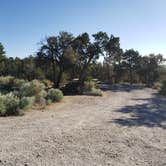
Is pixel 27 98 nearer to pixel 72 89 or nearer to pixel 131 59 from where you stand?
pixel 72 89

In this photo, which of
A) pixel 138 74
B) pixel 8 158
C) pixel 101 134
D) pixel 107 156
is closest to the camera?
pixel 8 158

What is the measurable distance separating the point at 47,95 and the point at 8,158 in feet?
37.8

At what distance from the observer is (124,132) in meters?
8.71

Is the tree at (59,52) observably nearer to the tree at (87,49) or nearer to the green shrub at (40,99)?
the tree at (87,49)

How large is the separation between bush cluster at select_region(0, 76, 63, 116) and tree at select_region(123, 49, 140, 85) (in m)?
42.2

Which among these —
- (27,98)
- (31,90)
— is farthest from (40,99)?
(27,98)

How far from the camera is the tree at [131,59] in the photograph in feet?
190

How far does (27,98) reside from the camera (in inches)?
506

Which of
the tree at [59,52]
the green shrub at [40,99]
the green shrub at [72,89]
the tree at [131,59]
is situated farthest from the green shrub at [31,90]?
the tree at [131,59]

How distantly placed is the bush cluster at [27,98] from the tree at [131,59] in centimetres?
4221

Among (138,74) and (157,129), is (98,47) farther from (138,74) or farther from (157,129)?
(157,129)

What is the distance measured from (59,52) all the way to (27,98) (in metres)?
23.0

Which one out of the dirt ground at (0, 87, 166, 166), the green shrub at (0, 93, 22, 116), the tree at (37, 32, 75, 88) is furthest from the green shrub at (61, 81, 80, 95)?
the dirt ground at (0, 87, 166, 166)

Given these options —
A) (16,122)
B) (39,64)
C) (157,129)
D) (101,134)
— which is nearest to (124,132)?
(101,134)
